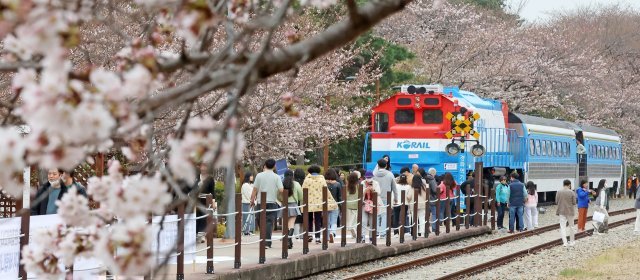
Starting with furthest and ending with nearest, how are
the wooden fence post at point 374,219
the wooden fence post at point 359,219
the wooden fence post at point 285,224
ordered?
1. the wooden fence post at point 374,219
2. the wooden fence post at point 359,219
3. the wooden fence post at point 285,224

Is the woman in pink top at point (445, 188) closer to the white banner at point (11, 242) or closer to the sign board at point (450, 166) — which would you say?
the sign board at point (450, 166)

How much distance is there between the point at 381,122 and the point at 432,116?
125cm

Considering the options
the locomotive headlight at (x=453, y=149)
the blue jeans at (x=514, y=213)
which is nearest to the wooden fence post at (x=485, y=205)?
the blue jeans at (x=514, y=213)

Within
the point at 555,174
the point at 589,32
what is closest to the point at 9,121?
the point at 555,174

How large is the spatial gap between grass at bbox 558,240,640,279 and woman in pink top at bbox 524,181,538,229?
5085 mm

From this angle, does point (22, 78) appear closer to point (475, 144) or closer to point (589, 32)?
point (475, 144)

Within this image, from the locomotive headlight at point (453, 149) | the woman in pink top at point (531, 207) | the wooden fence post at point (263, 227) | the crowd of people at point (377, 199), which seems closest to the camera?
the wooden fence post at point (263, 227)

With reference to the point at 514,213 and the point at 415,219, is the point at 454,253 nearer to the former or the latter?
the point at 415,219

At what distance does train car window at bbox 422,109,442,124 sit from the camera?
97.4 feet

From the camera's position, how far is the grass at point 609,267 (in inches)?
703

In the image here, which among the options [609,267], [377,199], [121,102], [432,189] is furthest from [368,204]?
[121,102]

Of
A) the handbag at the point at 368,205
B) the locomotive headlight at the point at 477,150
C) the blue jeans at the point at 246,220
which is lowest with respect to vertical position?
the blue jeans at the point at 246,220

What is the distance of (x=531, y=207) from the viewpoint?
28656 mm

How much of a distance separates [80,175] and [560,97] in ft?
119
